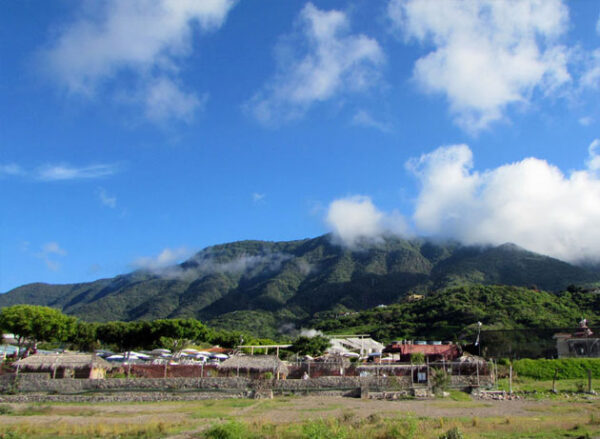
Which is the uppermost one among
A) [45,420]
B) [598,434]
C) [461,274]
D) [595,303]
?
[461,274]

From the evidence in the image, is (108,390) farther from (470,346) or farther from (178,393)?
(470,346)

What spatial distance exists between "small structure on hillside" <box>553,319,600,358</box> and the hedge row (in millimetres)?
5824

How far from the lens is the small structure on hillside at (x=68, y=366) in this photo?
40812mm

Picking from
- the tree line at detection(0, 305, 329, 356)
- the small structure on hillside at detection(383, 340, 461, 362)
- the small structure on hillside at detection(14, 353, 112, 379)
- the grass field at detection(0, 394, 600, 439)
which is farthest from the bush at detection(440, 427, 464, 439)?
the tree line at detection(0, 305, 329, 356)

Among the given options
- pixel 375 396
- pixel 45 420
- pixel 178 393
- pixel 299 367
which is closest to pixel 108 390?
pixel 178 393

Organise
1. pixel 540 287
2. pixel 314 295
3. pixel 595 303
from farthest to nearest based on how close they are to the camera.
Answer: pixel 314 295 < pixel 540 287 < pixel 595 303

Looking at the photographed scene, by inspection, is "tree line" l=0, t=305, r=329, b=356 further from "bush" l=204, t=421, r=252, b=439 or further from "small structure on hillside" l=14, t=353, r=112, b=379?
"bush" l=204, t=421, r=252, b=439

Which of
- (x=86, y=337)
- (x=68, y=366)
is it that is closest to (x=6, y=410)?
(x=68, y=366)

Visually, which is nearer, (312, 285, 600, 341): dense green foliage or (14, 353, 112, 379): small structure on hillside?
(14, 353, 112, 379): small structure on hillside

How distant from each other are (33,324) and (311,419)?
125 feet

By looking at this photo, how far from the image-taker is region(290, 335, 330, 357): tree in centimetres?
5316

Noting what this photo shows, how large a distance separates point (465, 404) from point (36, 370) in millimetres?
34174

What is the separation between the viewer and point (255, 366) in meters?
38.8

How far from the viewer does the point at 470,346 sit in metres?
51.7
